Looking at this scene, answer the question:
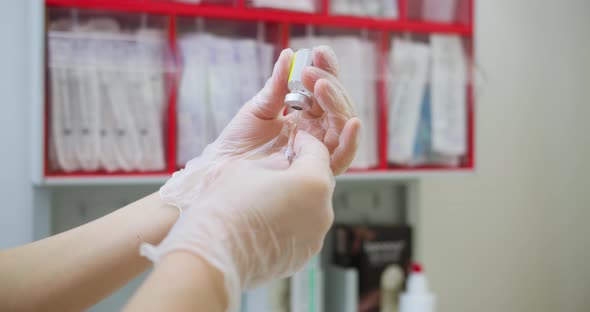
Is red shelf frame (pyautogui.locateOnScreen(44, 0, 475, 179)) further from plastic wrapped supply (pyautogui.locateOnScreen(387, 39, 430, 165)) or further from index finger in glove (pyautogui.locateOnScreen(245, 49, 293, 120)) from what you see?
index finger in glove (pyautogui.locateOnScreen(245, 49, 293, 120))

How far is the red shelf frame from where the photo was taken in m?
1.26

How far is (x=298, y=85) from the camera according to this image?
79cm

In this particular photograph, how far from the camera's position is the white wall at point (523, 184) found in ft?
6.00

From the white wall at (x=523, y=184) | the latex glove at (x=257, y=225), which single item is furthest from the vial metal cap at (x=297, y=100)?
the white wall at (x=523, y=184)

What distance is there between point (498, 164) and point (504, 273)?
1.21 ft

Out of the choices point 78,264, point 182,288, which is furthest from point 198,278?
point 78,264

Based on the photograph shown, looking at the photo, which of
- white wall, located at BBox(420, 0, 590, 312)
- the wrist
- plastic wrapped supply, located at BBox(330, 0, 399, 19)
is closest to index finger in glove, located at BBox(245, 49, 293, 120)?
the wrist

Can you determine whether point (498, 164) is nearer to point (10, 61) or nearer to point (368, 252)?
point (368, 252)

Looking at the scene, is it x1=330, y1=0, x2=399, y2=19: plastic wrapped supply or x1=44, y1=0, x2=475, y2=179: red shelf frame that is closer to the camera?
x1=44, y1=0, x2=475, y2=179: red shelf frame

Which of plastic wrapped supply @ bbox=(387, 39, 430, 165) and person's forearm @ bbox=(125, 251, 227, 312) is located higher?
A: plastic wrapped supply @ bbox=(387, 39, 430, 165)

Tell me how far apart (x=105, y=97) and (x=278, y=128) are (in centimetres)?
55

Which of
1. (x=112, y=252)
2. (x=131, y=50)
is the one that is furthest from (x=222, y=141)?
(x=131, y=50)

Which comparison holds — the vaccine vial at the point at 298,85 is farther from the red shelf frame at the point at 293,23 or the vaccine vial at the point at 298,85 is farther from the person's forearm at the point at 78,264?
the red shelf frame at the point at 293,23

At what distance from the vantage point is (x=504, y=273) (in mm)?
1883
